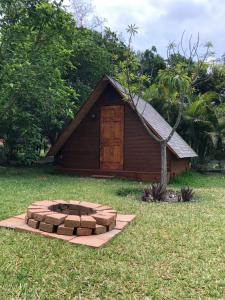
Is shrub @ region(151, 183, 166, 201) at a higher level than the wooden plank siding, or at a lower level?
lower

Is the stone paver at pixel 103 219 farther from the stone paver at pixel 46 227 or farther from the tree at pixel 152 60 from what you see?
the tree at pixel 152 60

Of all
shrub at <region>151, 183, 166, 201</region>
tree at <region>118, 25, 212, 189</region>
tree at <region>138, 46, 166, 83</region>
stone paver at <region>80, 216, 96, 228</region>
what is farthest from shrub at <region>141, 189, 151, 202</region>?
tree at <region>138, 46, 166, 83</region>

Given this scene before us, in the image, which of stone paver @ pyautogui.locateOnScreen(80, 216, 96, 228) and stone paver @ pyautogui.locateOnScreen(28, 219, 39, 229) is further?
stone paver @ pyautogui.locateOnScreen(28, 219, 39, 229)

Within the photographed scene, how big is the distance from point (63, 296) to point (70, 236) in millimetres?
1454

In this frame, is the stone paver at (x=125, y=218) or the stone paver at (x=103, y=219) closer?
the stone paver at (x=103, y=219)

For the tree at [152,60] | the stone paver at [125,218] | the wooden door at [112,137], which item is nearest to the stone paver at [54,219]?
the stone paver at [125,218]

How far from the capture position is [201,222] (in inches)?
231

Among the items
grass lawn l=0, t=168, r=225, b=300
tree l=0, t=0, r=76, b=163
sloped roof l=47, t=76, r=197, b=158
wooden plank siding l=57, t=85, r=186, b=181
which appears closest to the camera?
grass lawn l=0, t=168, r=225, b=300

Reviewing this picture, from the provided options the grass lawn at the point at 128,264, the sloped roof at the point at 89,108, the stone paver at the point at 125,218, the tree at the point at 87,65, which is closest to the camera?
the grass lawn at the point at 128,264

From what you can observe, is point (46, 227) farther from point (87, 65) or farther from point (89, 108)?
point (87, 65)

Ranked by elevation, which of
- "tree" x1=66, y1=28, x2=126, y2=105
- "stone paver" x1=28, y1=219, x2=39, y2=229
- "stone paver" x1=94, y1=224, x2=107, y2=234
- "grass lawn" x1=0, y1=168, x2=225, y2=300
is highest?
"tree" x1=66, y1=28, x2=126, y2=105

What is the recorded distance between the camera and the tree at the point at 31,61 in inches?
440

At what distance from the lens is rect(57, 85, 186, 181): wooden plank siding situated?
39.8 feet

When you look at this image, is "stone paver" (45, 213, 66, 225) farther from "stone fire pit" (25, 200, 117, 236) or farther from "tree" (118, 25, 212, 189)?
"tree" (118, 25, 212, 189)
